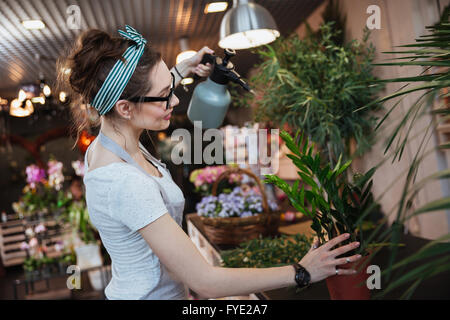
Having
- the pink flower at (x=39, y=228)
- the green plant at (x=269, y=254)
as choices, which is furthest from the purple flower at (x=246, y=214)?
the pink flower at (x=39, y=228)

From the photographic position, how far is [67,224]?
3332mm

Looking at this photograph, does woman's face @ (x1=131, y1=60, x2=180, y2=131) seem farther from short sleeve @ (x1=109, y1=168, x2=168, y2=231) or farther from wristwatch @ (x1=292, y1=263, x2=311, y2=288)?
wristwatch @ (x1=292, y1=263, x2=311, y2=288)

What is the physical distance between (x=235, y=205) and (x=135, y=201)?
3.22 feet

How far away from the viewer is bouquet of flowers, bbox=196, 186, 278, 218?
166 centimetres

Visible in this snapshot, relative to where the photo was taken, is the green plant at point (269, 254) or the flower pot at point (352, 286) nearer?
the flower pot at point (352, 286)

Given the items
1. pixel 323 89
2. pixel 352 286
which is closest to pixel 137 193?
→ pixel 352 286

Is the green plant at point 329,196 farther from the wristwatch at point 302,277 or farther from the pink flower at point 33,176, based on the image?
the pink flower at point 33,176

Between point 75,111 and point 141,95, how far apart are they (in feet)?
0.84

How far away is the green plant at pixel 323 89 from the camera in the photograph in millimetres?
1688

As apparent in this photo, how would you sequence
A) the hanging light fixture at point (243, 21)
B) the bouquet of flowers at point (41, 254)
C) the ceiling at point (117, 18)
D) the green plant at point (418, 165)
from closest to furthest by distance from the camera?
the green plant at point (418, 165) < the hanging light fixture at point (243, 21) < the ceiling at point (117, 18) < the bouquet of flowers at point (41, 254)

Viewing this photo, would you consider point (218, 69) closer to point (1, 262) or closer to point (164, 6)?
point (164, 6)

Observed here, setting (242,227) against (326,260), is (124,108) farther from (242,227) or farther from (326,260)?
(242,227)

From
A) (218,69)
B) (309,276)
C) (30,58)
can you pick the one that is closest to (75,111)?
(218,69)

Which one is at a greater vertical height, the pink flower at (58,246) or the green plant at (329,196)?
the green plant at (329,196)
